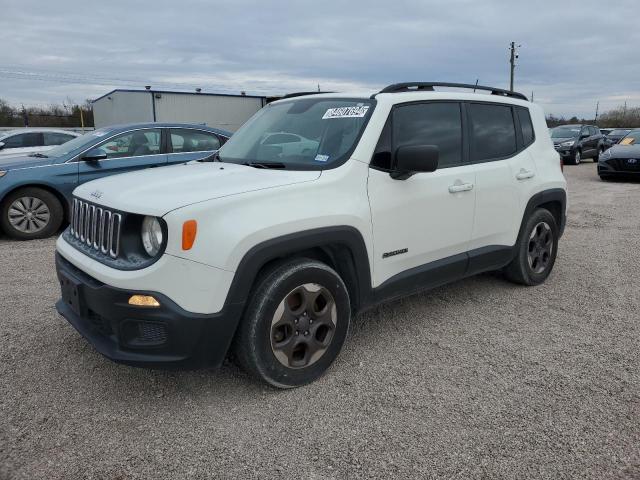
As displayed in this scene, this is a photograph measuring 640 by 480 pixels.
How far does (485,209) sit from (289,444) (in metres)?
2.48

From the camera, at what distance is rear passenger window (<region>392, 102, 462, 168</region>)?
365 cm

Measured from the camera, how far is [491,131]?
174 inches

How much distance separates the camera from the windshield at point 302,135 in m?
3.42

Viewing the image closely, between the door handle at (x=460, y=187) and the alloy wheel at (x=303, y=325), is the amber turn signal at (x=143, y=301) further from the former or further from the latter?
the door handle at (x=460, y=187)

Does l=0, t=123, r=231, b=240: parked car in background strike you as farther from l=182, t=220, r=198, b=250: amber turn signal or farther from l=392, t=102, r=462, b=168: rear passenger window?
l=182, t=220, r=198, b=250: amber turn signal

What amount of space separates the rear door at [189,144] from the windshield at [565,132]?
1720 centimetres

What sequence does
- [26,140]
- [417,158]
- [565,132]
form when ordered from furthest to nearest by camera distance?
1. [565,132]
2. [26,140]
3. [417,158]

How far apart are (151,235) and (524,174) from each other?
10.8 ft

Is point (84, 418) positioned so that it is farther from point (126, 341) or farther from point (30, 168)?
point (30, 168)

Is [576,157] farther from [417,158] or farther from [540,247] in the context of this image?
[417,158]

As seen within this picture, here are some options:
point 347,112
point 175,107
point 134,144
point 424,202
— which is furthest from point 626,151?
point 175,107

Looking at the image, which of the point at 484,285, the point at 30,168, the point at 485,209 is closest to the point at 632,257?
the point at 484,285

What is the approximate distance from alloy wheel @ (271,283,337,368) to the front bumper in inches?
11.9

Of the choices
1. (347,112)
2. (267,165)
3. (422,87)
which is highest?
(422,87)
